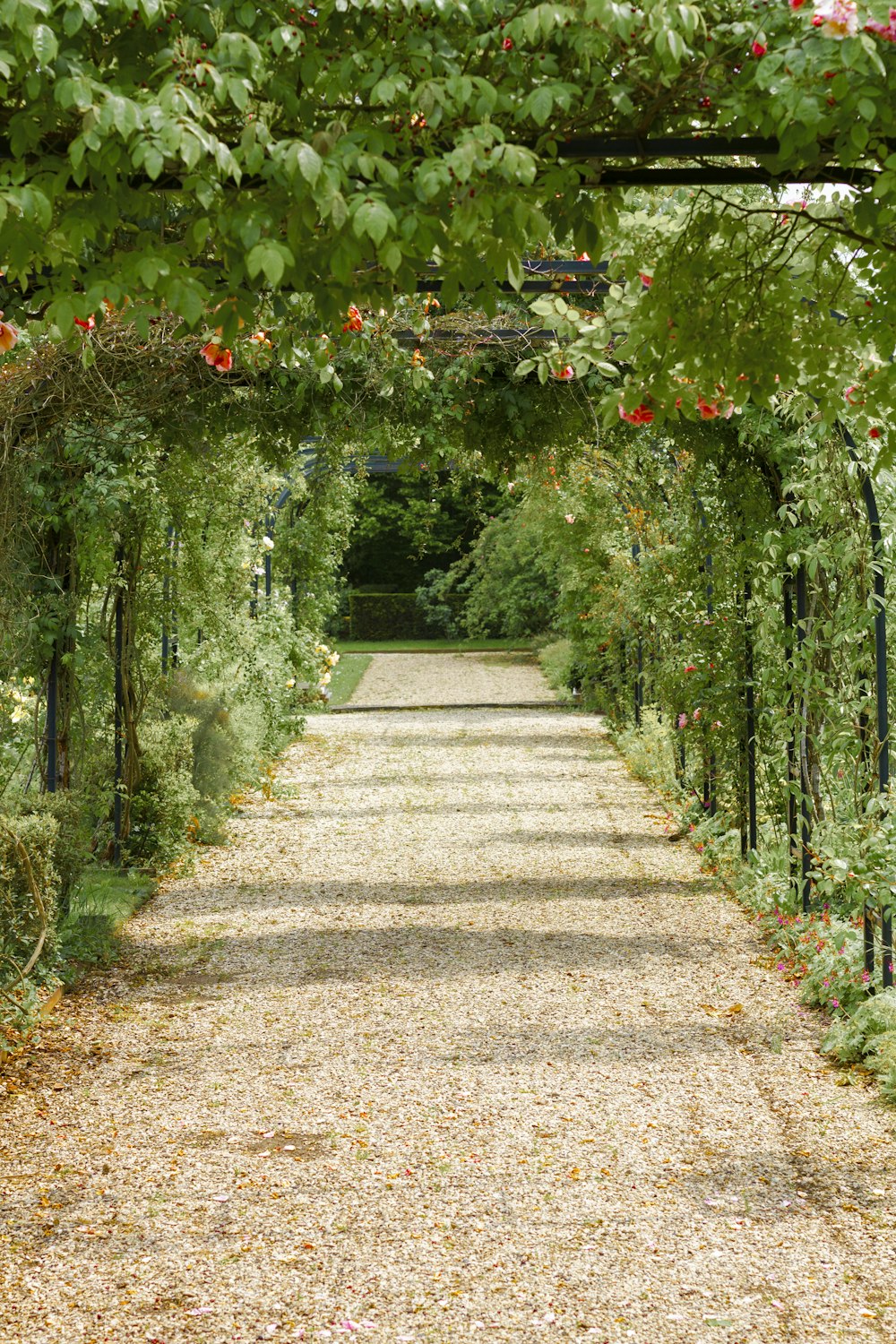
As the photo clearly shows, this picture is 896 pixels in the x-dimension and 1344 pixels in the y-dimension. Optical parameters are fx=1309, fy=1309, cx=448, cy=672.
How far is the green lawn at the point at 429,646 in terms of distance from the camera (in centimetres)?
2425

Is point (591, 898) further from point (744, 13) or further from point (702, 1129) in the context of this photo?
point (744, 13)

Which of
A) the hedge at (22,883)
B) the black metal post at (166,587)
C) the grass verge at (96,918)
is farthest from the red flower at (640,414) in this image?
the black metal post at (166,587)

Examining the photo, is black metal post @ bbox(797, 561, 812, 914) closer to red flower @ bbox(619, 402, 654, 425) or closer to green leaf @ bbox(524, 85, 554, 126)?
red flower @ bbox(619, 402, 654, 425)

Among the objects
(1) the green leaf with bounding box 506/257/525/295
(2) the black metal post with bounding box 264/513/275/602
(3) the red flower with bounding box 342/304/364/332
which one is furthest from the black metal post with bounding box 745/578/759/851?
(2) the black metal post with bounding box 264/513/275/602

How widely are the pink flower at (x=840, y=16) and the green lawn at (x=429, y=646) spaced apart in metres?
21.4

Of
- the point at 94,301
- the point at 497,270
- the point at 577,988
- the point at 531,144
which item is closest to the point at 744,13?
the point at 531,144

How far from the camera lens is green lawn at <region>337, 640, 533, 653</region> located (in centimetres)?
2425

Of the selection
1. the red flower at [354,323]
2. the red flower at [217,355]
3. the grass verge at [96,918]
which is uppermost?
the red flower at [354,323]

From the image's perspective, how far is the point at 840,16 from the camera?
1938 millimetres

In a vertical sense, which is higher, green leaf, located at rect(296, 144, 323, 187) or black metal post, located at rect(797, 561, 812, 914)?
green leaf, located at rect(296, 144, 323, 187)

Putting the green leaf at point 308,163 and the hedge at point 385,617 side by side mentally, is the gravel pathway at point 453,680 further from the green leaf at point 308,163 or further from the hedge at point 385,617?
the green leaf at point 308,163

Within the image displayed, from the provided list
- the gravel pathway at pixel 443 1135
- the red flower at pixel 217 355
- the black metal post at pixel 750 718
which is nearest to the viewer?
the gravel pathway at pixel 443 1135

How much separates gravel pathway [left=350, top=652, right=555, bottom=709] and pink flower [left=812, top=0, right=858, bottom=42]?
14.4m

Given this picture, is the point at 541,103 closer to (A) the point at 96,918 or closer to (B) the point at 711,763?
(A) the point at 96,918
